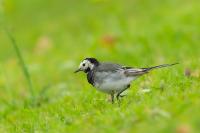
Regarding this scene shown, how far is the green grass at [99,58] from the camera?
366 inches

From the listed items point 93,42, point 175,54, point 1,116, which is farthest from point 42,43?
point 1,116

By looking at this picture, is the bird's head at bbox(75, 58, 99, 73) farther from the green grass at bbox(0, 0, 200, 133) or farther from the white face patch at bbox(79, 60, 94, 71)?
the green grass at bbox(0, 0, 200, 133)

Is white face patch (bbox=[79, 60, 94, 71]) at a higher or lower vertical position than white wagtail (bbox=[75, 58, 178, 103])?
higher

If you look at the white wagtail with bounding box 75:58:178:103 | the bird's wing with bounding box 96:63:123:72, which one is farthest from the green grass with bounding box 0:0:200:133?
the bird's wing with bounding box 96:63:123:72

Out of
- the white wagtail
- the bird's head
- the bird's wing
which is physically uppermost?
the bird's head

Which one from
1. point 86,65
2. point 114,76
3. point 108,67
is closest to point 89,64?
point 86,65

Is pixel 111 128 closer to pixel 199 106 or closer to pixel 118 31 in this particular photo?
pixel 199 106

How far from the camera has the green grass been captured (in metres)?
9.30

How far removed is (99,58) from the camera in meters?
19.1

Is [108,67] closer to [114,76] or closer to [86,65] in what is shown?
[114,76]

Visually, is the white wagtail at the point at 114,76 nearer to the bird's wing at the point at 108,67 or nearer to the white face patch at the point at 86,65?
the bird's wing at the point at 108,67

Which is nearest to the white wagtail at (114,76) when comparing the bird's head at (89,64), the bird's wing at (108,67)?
the bird's wing at (108,67)

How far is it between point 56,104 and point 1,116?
136 centimetres

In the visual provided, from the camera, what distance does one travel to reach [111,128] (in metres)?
8.96
